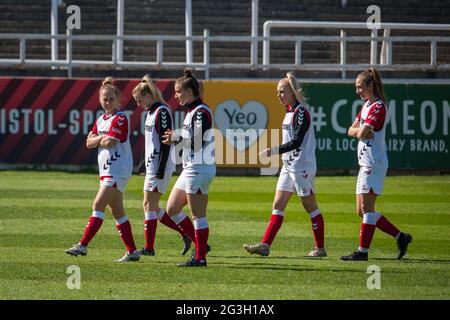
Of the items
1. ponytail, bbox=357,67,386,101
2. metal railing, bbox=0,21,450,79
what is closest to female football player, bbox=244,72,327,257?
ponytail, bbox=357,67,386,101

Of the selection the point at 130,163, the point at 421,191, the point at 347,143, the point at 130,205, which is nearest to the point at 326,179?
the point at 347,143

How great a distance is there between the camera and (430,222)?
1698 centimetres

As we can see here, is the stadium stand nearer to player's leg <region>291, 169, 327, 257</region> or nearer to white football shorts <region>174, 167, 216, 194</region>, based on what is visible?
player's leg <region>291, 169, 327, 257</region>

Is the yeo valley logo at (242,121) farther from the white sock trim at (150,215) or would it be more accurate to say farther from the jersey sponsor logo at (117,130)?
the jersey sponsor logo at (117,130)

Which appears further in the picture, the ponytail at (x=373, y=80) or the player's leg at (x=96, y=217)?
the ponytail at (x=373, y=80)

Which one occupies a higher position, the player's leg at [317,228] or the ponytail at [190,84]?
the ponytail at [190,84]

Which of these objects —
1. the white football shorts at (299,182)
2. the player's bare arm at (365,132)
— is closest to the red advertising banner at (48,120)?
the white football shorts at (299,182)

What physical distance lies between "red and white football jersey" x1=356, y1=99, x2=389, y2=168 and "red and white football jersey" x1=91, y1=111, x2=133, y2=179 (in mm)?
2726

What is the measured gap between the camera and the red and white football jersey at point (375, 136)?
12.7m

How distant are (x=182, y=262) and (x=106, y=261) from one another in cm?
85

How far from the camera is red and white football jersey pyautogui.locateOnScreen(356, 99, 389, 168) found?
12.7 metres

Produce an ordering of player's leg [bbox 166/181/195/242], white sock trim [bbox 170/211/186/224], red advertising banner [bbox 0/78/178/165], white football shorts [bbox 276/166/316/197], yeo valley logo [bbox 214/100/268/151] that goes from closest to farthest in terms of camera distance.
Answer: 1. player's leg [bbox 166/181/195/242]
2. white sock trim [bbox 170/211/186/224]
3. white football shorts [bbox 276/166/316/197]
4. yeo valley logo [bbox 214/100/268/151]
5. red advertising banner [bbox 0/78/178/165]

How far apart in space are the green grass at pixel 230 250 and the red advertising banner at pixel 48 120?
2202mm
